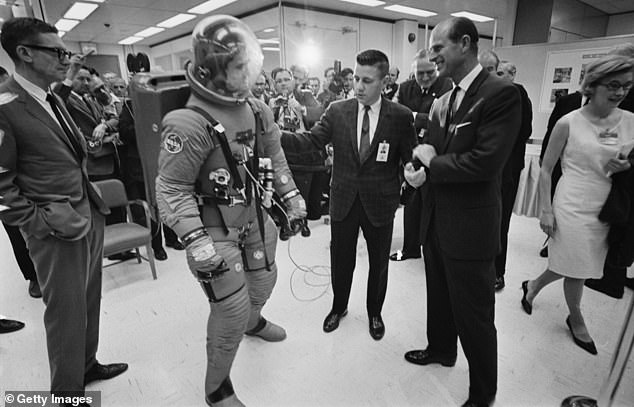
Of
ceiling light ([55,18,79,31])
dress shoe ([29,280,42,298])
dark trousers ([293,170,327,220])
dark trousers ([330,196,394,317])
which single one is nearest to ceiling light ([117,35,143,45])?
ceiling light ([55,18,79,31])

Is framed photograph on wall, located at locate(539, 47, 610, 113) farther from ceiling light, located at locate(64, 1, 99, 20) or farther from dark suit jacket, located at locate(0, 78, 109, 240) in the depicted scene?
ceiling light, located at locate(64, 1, 99, 20)

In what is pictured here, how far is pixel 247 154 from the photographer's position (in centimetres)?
147

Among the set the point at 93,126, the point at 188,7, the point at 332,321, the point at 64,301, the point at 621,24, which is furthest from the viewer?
the point at 621,24

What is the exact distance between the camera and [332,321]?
2.25 m

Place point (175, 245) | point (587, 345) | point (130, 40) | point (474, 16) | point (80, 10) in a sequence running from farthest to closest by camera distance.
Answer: point (130, 40), point (474, 16), point (80, 10), point (175, 245), point (587, 345)

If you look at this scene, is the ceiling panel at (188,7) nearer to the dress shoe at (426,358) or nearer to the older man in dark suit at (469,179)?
the older man in dark suit at (469,179)

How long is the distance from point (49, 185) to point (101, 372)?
1.06 m

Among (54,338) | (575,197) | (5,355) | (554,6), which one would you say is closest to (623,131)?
(575,197)

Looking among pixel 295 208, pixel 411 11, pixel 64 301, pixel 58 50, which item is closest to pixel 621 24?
pixel 411 11

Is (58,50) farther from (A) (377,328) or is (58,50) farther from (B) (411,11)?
(B) (411,11)

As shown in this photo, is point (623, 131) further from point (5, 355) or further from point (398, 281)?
point (5, 355)

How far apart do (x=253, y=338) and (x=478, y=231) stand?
150cm

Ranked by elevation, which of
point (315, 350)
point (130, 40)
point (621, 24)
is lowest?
point (315, 350)

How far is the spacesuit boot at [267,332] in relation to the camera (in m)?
2.12
